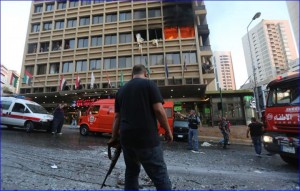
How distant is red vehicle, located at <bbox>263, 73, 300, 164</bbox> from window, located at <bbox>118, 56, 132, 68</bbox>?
23776 millimetres

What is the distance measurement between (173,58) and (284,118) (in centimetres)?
2339

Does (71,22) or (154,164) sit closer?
(154,164)

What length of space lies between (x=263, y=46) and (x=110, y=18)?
22413 mm

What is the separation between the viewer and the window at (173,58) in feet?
95.3

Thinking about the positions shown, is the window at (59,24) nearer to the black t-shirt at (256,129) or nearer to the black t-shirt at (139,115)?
the black t-shirt at (256,129)

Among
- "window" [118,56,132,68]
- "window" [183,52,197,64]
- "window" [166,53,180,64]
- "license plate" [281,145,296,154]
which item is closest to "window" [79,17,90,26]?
"window" [118,56,132,68]

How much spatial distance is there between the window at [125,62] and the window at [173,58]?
538 cm

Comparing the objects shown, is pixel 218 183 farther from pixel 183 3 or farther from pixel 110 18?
pixel 110 18

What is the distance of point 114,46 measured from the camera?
1224 inches

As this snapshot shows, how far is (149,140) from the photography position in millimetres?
2445

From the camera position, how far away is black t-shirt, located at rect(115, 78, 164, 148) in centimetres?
244

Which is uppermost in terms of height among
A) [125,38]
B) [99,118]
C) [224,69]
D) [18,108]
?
[224,69]

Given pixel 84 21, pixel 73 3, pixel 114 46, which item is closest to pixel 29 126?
pixel 114 46

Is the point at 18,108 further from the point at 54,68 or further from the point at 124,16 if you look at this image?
the point at 124,16
